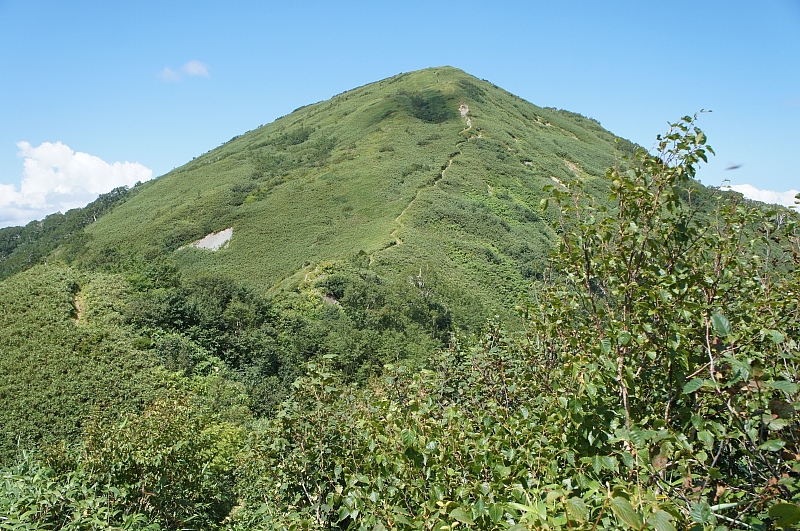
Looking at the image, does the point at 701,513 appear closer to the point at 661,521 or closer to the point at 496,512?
the point at 661,521

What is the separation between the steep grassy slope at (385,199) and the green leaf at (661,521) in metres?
30.4

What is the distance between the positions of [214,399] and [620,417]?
19.6m

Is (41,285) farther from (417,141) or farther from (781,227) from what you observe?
(417,141)

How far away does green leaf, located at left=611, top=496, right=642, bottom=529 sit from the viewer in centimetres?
177

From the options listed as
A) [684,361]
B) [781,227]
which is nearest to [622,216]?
[684,361]

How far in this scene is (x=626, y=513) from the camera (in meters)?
1.79

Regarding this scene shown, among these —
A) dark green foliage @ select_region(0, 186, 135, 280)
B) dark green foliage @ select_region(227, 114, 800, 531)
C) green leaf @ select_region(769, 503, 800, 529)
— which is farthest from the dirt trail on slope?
dark green foliage @ select_region(0, 186, 135, 280)

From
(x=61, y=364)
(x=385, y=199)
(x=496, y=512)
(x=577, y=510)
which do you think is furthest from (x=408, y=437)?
(x=385, y=199)

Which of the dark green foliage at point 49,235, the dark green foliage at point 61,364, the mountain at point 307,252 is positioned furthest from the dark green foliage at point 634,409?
the dark green foliage at point 49,235

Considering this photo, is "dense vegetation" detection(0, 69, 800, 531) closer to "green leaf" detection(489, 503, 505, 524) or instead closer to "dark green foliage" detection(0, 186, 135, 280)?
"green leaf" detection(489, 503, 505, 524)

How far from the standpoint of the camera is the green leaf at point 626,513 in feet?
5.82

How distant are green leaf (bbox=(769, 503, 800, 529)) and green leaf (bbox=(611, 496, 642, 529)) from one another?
0.42 metres

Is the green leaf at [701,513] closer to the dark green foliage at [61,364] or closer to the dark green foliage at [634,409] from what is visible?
the dark green foliage at [634,409]

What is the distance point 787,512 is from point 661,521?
39 cm
